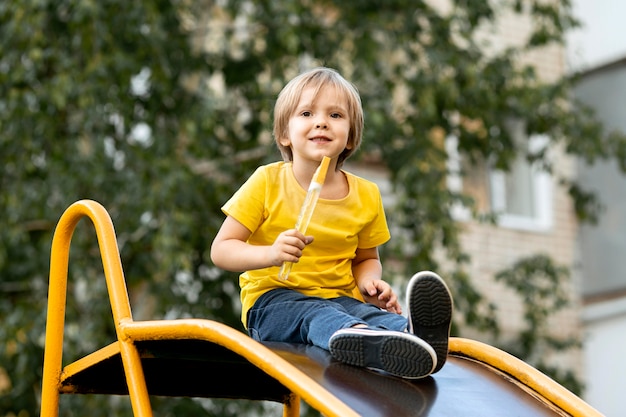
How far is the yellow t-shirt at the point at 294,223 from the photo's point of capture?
3305 mm

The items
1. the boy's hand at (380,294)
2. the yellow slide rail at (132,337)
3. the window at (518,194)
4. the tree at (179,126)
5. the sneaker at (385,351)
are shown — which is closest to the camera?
the yellow slide rail at (132,337)

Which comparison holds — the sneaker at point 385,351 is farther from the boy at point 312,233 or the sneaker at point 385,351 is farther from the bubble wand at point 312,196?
the bubble wand at point 312,196

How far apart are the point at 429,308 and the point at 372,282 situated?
18.3 inches

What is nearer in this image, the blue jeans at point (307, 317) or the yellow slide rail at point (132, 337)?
the yellow slide rail at point (132, 337)

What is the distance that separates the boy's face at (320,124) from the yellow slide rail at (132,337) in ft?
1.83

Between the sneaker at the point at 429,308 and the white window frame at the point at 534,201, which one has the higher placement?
the white window frame at the point at 534,201

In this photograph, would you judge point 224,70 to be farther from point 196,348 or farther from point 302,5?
point 196,348

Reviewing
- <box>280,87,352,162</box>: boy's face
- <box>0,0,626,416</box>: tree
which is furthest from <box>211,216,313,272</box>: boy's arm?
<box>0,0,626,416</box>: tree

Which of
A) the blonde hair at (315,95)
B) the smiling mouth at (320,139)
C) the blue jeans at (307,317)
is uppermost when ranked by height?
the blonde hair at (315,95)

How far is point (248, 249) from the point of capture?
125 inches

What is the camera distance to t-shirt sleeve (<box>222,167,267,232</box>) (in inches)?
129

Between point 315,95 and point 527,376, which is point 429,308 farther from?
point 315,95

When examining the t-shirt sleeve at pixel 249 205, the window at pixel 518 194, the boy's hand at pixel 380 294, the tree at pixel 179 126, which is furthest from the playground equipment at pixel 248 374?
the window at pixel 518 194

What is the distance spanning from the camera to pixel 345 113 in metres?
3.31
